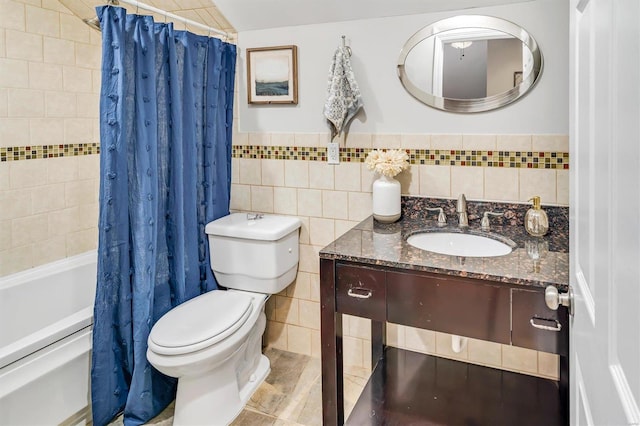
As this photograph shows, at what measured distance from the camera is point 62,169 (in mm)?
2658

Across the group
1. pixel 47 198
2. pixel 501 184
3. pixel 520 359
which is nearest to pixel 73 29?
pixel 47 198

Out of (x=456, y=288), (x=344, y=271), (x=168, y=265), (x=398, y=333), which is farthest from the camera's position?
(x=398, y=333)

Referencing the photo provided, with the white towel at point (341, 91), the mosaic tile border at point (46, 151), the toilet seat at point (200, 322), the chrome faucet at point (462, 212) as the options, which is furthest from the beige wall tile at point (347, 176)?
the mosaic tile border at point (46, 151)

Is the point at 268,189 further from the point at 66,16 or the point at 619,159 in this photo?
the point at 619,159

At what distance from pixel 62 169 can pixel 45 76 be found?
52 cm

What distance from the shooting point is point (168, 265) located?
225 centimetres

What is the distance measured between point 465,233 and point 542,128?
0.56 m

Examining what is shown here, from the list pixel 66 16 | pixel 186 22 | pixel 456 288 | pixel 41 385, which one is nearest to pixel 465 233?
pixel 456 288

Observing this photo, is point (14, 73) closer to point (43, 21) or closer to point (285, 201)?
point (43, 21)

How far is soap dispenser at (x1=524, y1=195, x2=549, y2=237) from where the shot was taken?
1.88m

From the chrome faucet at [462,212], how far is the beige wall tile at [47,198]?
7.26 ft

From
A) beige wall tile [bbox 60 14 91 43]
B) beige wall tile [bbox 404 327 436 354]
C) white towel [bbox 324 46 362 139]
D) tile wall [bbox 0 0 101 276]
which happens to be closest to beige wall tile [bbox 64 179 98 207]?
tile wall [bbox 0 0 101 276]

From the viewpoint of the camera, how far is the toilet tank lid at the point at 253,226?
7.52 ft

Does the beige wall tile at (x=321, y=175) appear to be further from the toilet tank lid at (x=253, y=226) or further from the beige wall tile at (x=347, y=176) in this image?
the toilet tank lid at (x=253, y=226)
